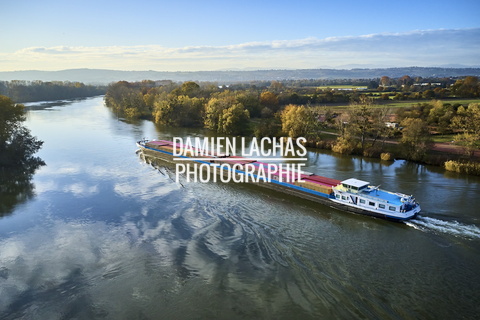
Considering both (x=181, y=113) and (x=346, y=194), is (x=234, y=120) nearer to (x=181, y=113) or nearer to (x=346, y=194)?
(x=181, y=113)

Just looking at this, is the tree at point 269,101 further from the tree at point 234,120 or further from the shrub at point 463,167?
the shrub at point 463,167

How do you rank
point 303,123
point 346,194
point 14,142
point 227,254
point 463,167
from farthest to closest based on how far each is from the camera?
point 303,123
point 14,142
point 463,167
point 346,194
point 227,254

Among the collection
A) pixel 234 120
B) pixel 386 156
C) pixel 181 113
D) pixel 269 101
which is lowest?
pixel 386 156

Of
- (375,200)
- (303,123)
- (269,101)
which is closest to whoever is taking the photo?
(375,200)

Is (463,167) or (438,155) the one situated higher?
(438,155)

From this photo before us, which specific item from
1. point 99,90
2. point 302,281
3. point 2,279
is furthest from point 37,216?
point 99,90

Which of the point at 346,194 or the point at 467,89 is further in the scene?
the point at 467,89

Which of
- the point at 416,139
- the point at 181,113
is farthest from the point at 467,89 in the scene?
the point at 181,113
